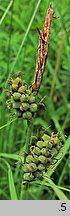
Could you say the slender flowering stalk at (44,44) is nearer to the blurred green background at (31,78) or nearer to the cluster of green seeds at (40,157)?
the cluster of green seeds at (40,157)

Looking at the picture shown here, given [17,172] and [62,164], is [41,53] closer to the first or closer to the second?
[17,172]

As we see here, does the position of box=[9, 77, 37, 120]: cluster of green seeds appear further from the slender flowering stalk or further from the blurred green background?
the blurred green background

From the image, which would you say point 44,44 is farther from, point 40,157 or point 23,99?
point 40,157

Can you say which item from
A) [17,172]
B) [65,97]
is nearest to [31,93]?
[17,172]

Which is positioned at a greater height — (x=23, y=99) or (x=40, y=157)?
(x=23, y=99)

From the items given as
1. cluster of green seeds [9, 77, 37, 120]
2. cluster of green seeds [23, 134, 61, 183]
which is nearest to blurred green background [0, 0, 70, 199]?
cluster of green seeds [23, 134, 61, 183]

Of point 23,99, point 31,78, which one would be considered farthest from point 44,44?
point 31,78

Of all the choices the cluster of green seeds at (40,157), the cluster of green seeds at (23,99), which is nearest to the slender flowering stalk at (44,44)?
the cluster of green seeds at (23,99)
